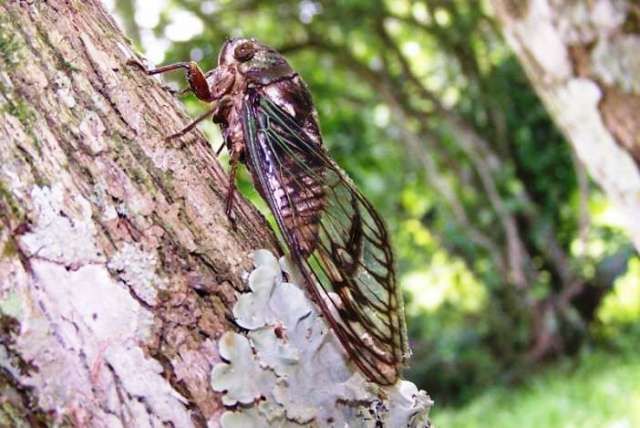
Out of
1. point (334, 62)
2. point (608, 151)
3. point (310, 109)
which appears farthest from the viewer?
point (334, 62)

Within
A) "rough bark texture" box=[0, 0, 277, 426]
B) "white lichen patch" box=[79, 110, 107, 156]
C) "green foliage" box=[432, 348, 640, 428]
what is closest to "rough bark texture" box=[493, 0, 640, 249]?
"rough bark texture" box=[0, 0, 277, 426]

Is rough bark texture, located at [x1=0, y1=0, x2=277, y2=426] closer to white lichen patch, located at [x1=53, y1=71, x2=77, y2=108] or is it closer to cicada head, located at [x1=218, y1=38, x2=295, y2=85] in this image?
white lichen patch, located at [x1=53, y1=71, x2=77, y2=108]

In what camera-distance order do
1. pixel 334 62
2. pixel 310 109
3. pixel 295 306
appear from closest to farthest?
pixel 295 306 → pixel 310 109 → pixel 334 62

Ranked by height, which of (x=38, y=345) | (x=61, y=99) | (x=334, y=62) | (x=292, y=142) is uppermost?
(x=334, y=62)

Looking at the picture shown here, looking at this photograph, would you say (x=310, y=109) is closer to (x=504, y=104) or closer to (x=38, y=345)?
(x=38, y=345)

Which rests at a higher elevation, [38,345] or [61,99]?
[61,99]

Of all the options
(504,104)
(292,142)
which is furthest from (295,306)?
(504,104)

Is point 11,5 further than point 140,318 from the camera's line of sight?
Yes

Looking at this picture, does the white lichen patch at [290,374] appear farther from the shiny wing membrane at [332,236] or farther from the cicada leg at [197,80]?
the cicada leg at [197,80]

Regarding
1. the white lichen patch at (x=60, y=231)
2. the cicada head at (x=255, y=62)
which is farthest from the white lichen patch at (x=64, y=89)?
the cicada head at (x=255, y=62)
